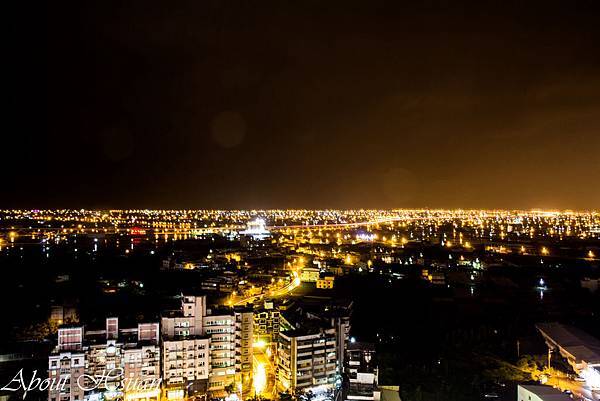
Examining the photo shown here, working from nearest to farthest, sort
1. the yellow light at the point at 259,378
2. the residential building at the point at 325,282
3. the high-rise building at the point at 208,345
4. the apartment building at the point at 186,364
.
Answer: the apartment building at the point at 186,364 → the high-rise building at the point at 208,345 → the yellow light at the point at 259,378 → the residential building at the point at 325,282

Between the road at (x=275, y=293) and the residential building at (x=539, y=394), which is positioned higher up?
the road at (x=275, y=293)

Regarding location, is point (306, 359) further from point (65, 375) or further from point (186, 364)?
point (65, 375)

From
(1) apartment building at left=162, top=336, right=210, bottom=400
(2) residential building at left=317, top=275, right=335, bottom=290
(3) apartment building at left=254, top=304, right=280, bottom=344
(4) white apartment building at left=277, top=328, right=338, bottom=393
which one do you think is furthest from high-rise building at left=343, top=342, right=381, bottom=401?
(2) residential building at left=317, top=275, right=335, bottom=290

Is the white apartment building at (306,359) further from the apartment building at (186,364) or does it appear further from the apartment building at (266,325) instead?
the apartment building at (266,325)

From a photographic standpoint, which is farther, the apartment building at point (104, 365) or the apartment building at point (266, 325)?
the apartment building at point (266, 325)

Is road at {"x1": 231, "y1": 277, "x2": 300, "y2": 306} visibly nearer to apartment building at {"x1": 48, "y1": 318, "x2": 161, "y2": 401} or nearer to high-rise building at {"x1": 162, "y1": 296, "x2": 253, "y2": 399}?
high-rise building at {"x1": 162, "y1": 296, "x2": 253, "y2": 399}

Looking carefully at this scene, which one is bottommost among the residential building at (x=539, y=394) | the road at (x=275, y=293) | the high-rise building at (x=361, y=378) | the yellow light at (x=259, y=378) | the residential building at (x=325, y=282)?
the yellow light at (x=259, y=378)

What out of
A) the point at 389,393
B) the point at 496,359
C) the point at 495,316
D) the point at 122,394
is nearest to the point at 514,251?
the point at 495,316

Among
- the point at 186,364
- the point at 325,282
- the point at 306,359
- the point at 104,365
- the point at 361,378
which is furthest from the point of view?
the point at 325,282

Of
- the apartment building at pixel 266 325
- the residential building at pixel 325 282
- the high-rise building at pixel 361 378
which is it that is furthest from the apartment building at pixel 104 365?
the residential building at pixel 325 282

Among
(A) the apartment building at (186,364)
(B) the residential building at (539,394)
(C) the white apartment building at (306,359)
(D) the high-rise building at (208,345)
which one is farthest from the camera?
(C) the white apartment building at (306,359)

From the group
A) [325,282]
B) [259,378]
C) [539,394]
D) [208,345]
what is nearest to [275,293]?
[325,282]
